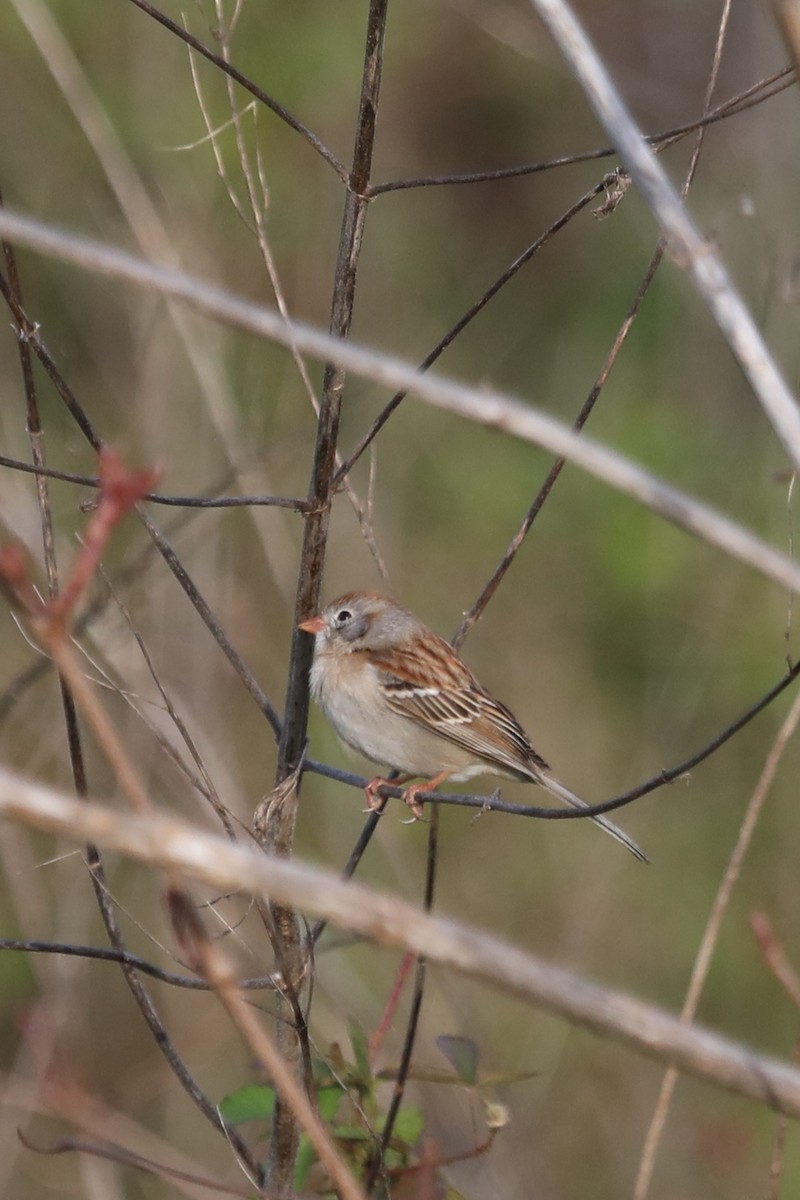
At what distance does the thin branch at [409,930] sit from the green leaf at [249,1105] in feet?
4.64

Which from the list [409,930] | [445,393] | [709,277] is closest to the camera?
[409,930]

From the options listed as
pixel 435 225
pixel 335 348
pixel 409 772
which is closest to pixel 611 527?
pixel 435 225

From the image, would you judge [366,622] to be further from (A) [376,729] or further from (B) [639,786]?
(B) [639,786]

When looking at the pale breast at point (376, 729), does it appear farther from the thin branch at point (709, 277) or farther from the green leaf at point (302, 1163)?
the thin branch at point (709, 277)

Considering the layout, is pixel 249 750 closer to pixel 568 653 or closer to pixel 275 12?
pixel 568 653

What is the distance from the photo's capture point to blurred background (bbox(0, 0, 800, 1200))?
4.66 m

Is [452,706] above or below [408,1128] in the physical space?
above

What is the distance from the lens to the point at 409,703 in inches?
151

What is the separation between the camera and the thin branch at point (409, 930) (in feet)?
2.68

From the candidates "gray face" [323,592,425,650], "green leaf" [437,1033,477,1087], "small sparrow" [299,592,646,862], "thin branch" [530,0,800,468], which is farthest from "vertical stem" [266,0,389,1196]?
"gray face" [323,592,425,650]

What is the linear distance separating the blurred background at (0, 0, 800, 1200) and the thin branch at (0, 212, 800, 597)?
227 cm

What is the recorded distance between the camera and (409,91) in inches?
416

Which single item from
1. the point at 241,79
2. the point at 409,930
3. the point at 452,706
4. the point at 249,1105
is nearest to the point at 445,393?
the point at 409,930

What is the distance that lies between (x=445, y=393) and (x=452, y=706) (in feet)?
9.31
